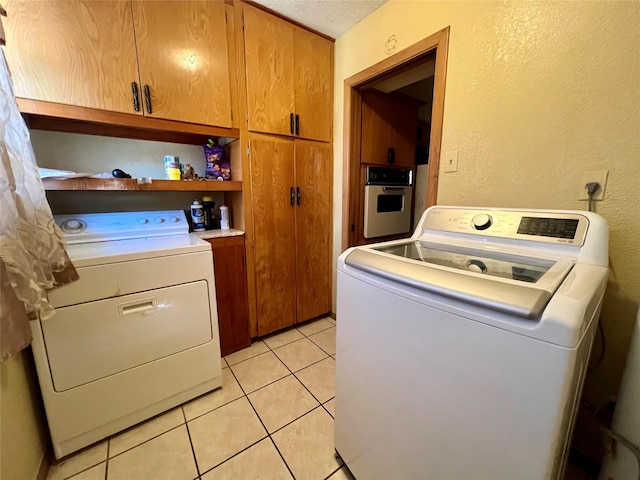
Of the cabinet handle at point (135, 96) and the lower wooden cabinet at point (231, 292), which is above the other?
the cabinet handle at point (135, 96)

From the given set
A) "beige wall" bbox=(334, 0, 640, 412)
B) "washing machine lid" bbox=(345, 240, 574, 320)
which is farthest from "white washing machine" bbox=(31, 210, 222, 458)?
"beige wall" bbox=(334, 0, 640, 412)

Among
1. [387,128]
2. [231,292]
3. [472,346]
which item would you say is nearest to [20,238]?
[231,292]

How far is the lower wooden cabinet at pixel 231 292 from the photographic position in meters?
1.70

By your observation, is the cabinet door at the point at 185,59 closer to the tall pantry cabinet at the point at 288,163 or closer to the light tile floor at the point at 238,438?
the tall pantry cabinet at the point at 288,163

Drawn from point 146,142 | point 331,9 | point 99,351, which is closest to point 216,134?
point 146,142

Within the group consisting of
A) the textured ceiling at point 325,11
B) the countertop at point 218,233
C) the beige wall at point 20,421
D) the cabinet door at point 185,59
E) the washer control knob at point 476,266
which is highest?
the textured ceiling at point 325,11

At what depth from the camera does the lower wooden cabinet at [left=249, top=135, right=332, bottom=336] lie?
1857 millimetres

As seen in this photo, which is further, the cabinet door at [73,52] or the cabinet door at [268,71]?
Answer: the cabinet door at [268,71]

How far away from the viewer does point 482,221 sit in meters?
1.04

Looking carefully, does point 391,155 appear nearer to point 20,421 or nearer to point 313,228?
point 313,228

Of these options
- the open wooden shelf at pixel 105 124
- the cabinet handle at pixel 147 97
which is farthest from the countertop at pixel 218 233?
the cabinet handle at pixel 147 97

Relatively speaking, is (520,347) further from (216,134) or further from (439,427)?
(216,134)

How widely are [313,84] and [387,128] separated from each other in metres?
0.74

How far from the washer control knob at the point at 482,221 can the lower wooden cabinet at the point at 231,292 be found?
1392mm
